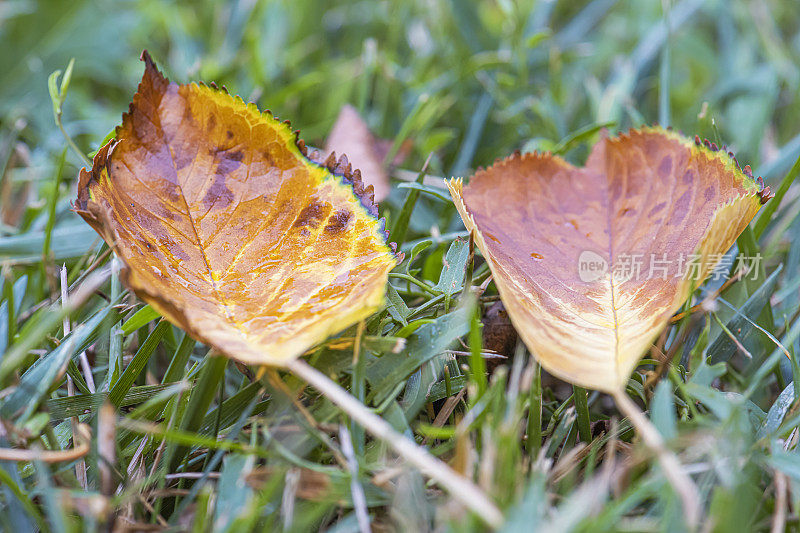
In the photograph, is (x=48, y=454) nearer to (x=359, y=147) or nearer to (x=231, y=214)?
(x=231, y=214)

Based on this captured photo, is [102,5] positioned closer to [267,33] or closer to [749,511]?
[267,33]

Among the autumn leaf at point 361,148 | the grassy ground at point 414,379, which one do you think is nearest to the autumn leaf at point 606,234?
the grassy ground at point 414,379

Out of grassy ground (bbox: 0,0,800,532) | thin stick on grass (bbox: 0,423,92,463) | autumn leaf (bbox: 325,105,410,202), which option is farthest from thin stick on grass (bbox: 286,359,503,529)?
autumn leaf (bbox: 325,105,410,202)

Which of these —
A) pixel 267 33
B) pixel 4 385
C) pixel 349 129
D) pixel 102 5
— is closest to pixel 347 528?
pixel 4 385

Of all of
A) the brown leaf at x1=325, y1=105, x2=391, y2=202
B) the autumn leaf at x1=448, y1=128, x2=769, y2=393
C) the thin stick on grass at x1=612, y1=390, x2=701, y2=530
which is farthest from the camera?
the brown leaf at x1=325, y1=105, x2=391, y2=202

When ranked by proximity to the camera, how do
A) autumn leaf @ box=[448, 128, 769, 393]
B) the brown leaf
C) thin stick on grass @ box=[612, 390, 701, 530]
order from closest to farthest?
1. thin stick on grass @ box=[612, 390, 701, 530]
2. autumn leaf @ box=[448, 128, 769, 393]
3. the brown leaf

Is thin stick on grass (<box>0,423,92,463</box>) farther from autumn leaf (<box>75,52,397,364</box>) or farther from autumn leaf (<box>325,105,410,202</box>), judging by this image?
autumn leaf (<box>325,105,410,202</box>)
